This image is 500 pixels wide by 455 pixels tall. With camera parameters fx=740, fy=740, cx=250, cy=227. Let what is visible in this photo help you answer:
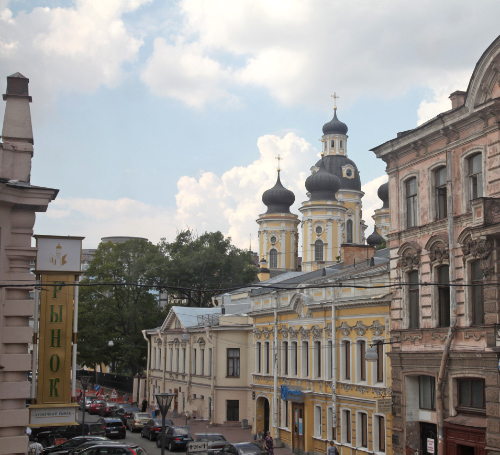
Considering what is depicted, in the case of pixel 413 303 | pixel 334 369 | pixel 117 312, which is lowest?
pixel 334 369

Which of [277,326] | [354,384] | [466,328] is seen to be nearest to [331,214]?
[277,326]

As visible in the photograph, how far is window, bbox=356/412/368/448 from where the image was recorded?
29.8m

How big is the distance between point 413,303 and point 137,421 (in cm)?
2441

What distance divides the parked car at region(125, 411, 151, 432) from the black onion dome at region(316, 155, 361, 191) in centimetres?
6249

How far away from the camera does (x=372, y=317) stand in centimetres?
2939

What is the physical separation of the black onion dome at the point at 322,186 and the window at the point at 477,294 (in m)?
71.8

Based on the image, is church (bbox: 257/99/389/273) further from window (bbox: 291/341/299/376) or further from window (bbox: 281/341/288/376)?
window (bbox: 291/341/299/376)

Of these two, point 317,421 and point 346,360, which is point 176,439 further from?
point 346,360

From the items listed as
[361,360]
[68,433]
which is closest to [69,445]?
[68,433]

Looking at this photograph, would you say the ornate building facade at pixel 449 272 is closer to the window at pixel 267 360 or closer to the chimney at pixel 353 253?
the window at pixel 267 360

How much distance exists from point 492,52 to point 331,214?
7161cm

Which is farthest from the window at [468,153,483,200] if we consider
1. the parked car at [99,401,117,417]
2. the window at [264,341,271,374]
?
the parked car at [99,401,117,417]

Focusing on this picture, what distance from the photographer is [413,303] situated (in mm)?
25641

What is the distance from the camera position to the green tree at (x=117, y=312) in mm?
63500
